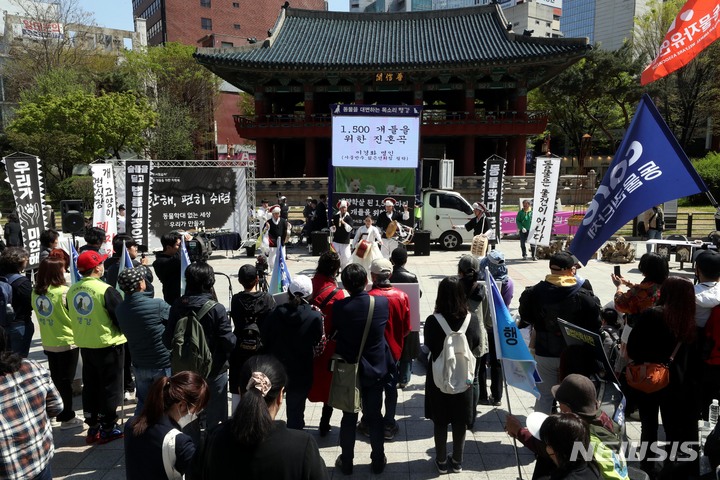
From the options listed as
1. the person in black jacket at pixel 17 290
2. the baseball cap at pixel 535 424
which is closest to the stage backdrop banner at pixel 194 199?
the person in black jacket at pixel 17 290

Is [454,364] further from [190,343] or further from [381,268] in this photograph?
[190,343]

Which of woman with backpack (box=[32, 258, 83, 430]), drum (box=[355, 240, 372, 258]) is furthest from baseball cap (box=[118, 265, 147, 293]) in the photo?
drum (box=[355, 240, 372, 258])

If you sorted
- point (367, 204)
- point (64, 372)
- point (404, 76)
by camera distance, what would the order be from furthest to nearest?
point (404, 76) → point (367, 204) → point (64, 372)

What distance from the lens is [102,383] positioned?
4.70 m

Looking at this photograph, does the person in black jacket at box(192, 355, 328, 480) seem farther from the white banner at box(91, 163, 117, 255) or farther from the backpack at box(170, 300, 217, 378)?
the white banner at box(91, 163, 117, 255)

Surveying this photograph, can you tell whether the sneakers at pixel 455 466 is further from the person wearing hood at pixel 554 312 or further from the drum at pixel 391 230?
the drum at pixel 391 230

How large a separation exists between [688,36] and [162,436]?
859 cm

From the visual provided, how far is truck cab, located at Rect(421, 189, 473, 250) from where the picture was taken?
1642cm

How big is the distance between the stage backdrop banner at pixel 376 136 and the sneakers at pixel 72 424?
10914 mm

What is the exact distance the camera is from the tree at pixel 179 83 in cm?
3644

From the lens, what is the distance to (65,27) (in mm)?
34906

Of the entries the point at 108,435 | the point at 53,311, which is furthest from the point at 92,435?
the point at 53,311

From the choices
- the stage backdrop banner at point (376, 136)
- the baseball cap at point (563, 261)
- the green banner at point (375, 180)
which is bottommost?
the baseball cap at point (563, 261)

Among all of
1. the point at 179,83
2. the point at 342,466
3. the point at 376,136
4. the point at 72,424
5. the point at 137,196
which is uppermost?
the point at 179,83
